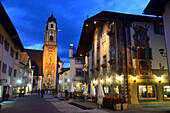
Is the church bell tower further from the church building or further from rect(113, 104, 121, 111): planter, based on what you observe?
rect(113, 104, 121, 111): planter

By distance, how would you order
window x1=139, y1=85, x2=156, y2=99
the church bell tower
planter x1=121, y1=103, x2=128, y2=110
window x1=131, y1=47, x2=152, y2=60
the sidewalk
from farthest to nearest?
the church bell tower < window x1=131, y1=47, x2=152, y2=60 < window x1=139, y1=85, x2=156, y2=99 < planter x1=121, y1=103, x2=128, y2=110 < the sidewalk

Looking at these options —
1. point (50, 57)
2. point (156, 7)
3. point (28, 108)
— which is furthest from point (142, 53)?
point (50, 57)

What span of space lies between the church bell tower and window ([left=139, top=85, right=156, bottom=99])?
159ft

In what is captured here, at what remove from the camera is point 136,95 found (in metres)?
16.2

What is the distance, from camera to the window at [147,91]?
649 inches

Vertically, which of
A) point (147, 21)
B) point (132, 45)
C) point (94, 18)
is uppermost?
point (94, 18)

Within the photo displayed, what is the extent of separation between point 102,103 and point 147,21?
972cm

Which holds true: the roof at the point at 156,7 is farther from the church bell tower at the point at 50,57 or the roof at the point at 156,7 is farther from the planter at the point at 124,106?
the church bell tower at the point at 50,57

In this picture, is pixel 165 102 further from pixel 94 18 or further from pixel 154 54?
pixel 94 18

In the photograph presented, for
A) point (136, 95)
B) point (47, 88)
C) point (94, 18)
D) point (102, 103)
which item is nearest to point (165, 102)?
point (136, 95)

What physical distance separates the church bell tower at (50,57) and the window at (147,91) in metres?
48.6

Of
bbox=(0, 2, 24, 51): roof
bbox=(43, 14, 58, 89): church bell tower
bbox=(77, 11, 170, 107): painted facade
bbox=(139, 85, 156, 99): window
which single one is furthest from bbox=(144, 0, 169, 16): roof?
bbox=(43, 14, 58, 89): church bell tower

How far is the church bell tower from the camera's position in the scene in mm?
61594

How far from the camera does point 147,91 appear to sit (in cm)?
1673
